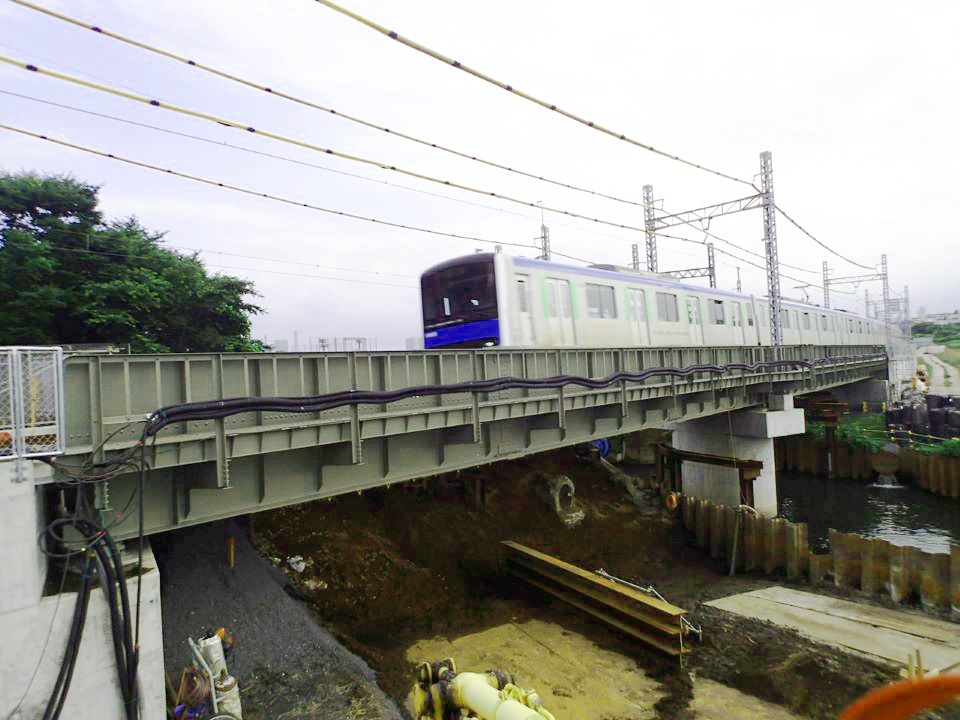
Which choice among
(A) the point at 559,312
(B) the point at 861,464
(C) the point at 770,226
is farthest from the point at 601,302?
(B) the point at 861,464

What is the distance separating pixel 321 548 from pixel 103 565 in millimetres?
7565

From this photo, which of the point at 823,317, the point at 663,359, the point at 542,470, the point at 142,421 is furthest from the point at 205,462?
the point at 823,317

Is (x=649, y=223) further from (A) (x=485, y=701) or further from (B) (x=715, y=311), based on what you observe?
(A) (x=485, y=701)

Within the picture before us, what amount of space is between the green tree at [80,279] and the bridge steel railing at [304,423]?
1571 centimetres

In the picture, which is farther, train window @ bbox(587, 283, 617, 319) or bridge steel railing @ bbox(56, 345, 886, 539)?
train window @ bbox(587, 283, 617, 319)

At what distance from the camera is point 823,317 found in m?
35.4

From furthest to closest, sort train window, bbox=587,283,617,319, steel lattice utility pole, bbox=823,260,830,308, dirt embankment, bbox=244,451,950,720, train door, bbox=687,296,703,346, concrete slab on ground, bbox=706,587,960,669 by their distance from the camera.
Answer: steel lattice utility pole, bbox=823,260,830,308 → train door, bbox=687,296,703,346 → train window, bbox=587,283,617,319 → concrete slab on ground, bbox=706,587,960,669 → dirt embankment, bbox=244,451,950,720

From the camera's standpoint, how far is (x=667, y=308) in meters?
19.4

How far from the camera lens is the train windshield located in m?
12.9

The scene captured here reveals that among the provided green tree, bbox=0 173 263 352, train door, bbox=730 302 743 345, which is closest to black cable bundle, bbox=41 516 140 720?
green tree, bbox=0 173 263 352

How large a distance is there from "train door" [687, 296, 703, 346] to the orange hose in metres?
20.2

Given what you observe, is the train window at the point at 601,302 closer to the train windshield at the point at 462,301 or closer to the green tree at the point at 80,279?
the train windshield at the point at 462,301

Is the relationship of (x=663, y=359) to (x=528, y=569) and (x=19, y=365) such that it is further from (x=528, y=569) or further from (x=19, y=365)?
(x=19, y=365)

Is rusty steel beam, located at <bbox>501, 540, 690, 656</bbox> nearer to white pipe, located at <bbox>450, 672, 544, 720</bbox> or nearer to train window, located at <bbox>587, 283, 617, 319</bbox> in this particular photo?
white pipe, located at <bbox>450, 672, 544, 720</bbox>
